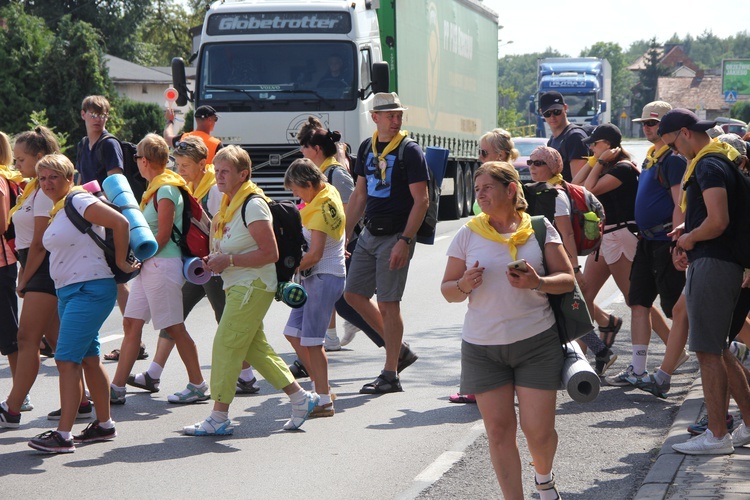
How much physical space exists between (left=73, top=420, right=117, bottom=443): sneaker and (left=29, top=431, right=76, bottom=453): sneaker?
24 centimetres

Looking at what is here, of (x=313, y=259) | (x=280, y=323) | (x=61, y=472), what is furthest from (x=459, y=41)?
(x=61, y=472)

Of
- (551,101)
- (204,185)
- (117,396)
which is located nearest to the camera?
(117,396)

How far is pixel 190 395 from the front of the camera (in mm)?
7840

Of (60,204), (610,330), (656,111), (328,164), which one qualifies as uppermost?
(656,111)

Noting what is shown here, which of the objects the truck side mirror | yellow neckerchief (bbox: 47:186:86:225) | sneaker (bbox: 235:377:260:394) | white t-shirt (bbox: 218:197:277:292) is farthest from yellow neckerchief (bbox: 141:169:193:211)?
the truck side mirror

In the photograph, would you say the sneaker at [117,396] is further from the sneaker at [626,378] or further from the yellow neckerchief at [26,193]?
the sneaker at [626,378]

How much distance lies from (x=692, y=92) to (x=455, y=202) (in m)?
126

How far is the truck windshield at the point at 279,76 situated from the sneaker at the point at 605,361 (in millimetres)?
9023

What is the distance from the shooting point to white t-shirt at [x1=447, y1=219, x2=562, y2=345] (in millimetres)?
4859

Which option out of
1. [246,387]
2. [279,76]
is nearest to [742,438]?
[246,387]

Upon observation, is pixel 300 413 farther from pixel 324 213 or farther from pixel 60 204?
pixel 60 204

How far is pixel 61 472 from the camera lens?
6.01 metres

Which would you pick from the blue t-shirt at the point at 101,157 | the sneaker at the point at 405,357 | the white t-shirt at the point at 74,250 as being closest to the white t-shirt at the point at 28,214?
the white t-shirt at the point at 74,250

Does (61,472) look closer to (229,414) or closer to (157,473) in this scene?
(157,473)
